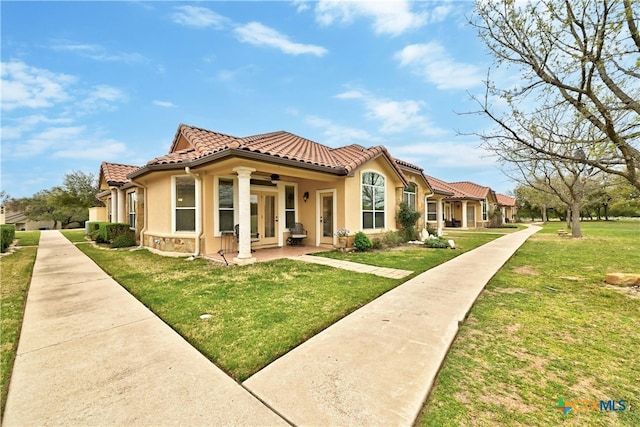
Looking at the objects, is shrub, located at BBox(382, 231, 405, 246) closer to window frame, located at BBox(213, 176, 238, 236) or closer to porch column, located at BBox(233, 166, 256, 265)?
porch column, located at BBox(233, 166, 256, 265)

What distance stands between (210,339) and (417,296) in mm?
3698

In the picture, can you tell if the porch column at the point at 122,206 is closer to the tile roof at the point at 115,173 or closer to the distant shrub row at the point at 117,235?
the tile roof at the point at 115,173

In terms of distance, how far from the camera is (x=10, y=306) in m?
4.62

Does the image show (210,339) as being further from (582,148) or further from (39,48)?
(39,48)

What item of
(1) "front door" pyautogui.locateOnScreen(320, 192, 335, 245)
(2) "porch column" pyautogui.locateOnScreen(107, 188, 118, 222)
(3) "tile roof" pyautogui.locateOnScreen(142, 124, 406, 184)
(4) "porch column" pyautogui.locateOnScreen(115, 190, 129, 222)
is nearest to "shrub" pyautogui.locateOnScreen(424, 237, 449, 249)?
(3) "tile roof" pyautogui.locateOnScreen(142, 124, 406, 184)

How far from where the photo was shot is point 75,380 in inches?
101

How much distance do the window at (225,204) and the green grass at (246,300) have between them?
1.97 m

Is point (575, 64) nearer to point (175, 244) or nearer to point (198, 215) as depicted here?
point (198, 215)

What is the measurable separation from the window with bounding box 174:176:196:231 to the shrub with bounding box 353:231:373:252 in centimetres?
629

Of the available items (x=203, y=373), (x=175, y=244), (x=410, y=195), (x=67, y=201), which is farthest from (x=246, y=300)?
(x=67, y=201)

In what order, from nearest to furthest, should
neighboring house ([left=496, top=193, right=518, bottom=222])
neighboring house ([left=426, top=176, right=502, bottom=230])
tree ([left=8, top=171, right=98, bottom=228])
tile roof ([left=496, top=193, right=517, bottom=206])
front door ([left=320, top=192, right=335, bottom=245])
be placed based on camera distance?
front door ([left=320, top=192, right=335, bottom=245]), neighboring house ([left=426, top=176, right=502, bottom=230]), tree ([left=8, top=171, right=98, bottom=228]), tile roof ([left=496, top=193, right=517, bottom=206]), neighboring house ([left=496, top=193, right=518, bottom=222])

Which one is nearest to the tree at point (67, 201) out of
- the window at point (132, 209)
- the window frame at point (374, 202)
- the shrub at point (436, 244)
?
the window at point (132, 209)

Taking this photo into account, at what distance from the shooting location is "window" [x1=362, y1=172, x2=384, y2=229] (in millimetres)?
11930

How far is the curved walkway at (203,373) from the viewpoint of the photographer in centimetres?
210
